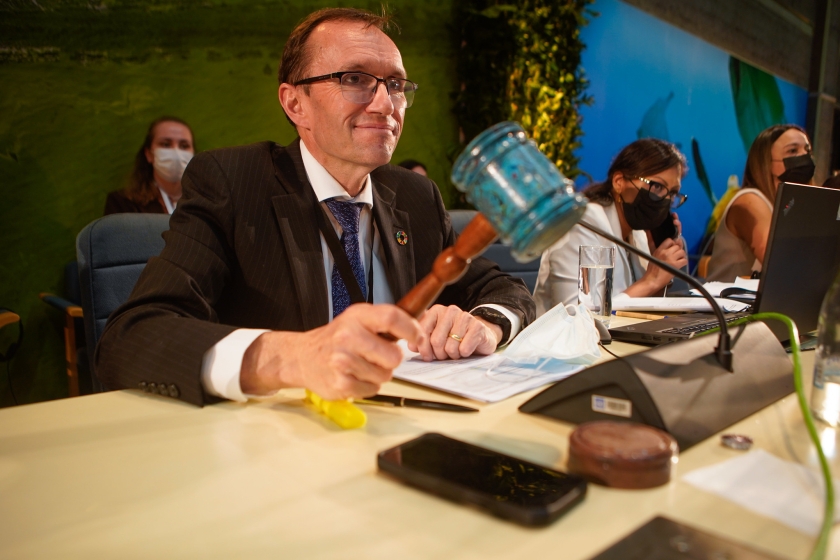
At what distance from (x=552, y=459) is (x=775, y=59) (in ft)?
31.6

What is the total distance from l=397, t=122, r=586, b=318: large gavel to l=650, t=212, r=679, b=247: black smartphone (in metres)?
2.55

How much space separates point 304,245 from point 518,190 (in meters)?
1.00

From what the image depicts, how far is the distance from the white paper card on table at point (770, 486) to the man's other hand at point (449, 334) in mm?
591

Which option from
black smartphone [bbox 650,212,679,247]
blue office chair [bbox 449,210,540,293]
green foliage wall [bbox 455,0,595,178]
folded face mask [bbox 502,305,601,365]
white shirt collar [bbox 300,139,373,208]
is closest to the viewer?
folded face mask [bbox 502,305,601,365]

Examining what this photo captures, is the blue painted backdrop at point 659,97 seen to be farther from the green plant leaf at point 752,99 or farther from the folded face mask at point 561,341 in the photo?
the folded face mask at point 561,341

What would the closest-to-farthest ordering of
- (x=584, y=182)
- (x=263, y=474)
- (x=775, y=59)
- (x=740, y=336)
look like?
(x=263, y=474), (x=740, y=336), (x=584, y=182), (x=775, y=59)

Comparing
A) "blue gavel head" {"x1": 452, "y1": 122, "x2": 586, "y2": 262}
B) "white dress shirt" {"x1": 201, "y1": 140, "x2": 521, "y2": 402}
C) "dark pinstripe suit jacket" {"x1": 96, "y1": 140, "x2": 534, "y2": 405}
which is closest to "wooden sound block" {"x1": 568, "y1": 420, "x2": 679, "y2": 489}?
"blue gavel head" {"x1": 452, "y1": 122, "x2": 586, "y2": 262}

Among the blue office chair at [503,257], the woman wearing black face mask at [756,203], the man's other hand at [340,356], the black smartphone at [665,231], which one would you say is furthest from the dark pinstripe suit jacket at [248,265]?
the woman wearing black face mask at [756,203]

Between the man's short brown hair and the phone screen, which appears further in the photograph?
the man's short brown hair

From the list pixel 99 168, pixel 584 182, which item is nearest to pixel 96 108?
pixel 99 168

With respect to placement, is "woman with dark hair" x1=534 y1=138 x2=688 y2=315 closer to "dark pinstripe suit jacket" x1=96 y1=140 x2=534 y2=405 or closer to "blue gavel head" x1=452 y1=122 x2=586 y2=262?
"dark pinstripe suit jacket" x1=96 y1=140 x2=534 y2=405

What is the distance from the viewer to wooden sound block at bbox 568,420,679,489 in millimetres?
665

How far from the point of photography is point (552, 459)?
764 mm

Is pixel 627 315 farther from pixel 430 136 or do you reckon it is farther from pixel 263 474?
pixel 430 136
